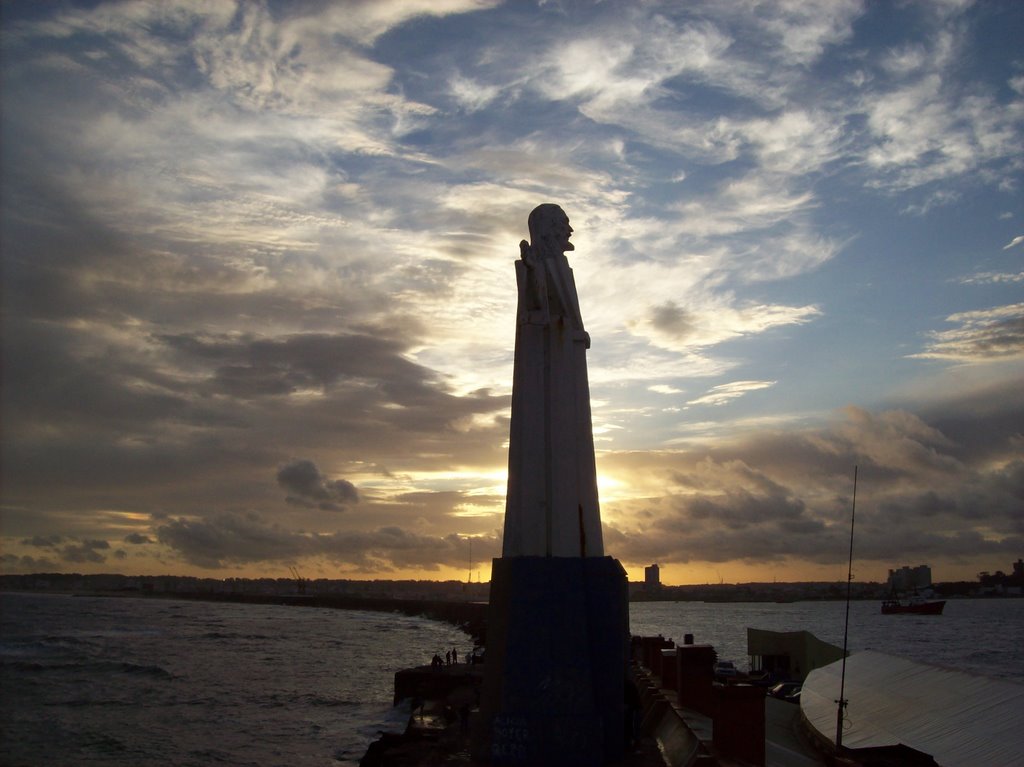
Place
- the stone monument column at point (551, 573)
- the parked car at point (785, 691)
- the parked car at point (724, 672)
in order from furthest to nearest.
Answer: the parked car at point (724, 672) < the parked car at point (785, 691) < the stone monument column at point (551, 573)

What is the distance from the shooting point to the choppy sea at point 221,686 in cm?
2952

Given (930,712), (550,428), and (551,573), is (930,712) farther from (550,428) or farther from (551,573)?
(550,428)

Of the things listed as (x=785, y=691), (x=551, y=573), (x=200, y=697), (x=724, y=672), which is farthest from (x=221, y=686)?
(x=551, y=573)

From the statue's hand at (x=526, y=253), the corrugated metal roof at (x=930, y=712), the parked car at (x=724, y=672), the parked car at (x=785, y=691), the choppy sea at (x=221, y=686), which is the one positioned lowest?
the choppy sea at (x=221, y=686)

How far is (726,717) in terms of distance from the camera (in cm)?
1149

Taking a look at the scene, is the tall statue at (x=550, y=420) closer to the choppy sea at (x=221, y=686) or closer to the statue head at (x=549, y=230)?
the statue head at (x=549, y=230)

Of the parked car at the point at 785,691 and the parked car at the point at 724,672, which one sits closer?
the parked car at the point at 785,691

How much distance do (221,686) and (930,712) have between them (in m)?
38.9

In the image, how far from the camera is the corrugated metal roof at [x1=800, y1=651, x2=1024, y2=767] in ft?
43.3

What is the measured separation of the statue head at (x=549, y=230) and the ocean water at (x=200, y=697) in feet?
56.0

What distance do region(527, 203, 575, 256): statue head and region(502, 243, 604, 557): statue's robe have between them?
0.18 m

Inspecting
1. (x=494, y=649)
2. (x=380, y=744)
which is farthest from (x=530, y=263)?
(x=380, y=744)

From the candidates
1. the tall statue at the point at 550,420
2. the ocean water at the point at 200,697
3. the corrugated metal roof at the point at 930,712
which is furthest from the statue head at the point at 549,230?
the ocean water at the point at 200,697

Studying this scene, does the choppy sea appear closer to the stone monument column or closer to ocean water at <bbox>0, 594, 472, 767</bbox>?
ocean water at <bbox>0, 594, 472, 767</bbox>
